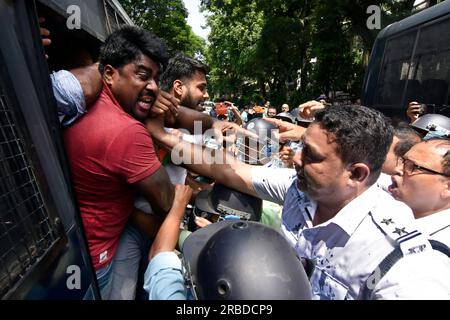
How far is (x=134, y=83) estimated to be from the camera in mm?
1774

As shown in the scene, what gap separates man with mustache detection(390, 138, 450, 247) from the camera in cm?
217

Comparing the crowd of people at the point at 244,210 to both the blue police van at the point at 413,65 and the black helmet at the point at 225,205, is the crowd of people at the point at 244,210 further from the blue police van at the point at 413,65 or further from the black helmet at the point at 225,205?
the blue police van at the point at 413,65

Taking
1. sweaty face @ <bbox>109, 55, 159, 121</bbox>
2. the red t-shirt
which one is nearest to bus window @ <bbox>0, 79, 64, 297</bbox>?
the red t-shirt

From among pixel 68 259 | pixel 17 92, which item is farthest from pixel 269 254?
pixel 17 92

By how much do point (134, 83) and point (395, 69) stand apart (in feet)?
19.9

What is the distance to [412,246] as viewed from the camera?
134 centimetres

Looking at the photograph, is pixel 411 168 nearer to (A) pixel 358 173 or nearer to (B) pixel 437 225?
(B) pixel 437 225

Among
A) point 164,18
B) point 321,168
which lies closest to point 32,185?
point 321,168

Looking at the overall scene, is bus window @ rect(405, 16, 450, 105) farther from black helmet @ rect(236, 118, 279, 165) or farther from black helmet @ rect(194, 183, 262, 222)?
black helmet @ rect(194, 183, 262, 222)

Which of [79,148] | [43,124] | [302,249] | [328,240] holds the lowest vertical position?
[302,249]

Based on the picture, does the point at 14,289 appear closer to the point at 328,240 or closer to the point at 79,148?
the point at 79,148

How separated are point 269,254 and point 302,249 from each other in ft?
1.30

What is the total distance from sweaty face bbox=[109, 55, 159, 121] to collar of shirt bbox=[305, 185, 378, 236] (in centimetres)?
108

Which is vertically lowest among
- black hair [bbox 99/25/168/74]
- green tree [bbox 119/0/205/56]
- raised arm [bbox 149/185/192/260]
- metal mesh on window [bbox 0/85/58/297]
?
raised arm [bbox 149/185/192/260]
